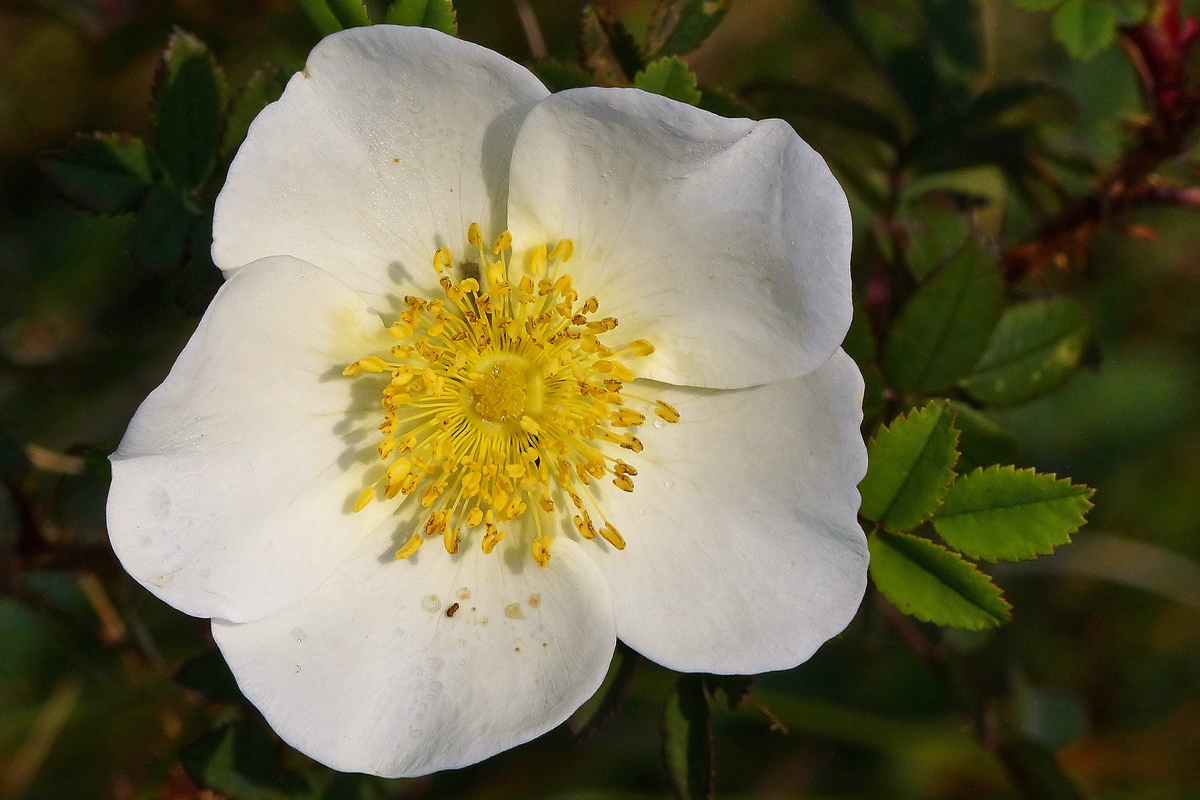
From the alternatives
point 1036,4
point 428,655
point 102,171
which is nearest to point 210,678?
point 428,655

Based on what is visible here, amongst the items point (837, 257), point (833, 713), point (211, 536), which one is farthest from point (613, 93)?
point (833, 713)

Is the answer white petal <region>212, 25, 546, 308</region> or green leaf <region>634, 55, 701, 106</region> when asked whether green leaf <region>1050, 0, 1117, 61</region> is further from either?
white petal <region>212, 25, 546, 308</region>

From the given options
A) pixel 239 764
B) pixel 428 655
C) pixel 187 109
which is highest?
pixel 187 109

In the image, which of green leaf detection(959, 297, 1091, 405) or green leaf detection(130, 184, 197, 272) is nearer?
green leaf detection(130, 184, 197, 272)

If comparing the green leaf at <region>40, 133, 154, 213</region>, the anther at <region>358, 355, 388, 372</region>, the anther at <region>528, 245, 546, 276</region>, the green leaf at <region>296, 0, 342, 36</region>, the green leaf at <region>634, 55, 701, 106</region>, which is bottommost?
the anther at <region>358, 355, 388, 372</region>

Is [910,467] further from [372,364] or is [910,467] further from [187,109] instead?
[187,109]

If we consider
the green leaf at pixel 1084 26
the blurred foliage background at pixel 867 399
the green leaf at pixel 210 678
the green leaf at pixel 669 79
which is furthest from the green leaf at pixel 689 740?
the green leaf at pixel 1084 26

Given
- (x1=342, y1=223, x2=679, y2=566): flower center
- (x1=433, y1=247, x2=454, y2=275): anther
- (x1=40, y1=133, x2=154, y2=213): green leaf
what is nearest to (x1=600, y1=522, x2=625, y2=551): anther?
(x1=342, y1=223, x2=679, y2=566): flower center
